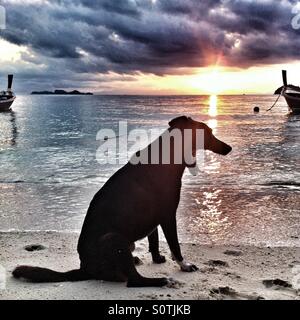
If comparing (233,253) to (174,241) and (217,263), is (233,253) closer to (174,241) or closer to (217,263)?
(217,263)

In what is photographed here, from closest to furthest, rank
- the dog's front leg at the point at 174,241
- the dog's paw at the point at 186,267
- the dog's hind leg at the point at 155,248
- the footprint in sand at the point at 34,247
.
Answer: the dog's front leg at the point at 174,241
the dog's paw at the point at 186,267
the dog's hind leg at the point at 155,248
the footprint in sand at the point at 34,247

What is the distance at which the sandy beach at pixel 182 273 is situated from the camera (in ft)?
14.1

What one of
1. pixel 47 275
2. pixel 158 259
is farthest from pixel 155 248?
pixel 47 275

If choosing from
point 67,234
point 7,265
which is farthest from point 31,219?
point 7,265

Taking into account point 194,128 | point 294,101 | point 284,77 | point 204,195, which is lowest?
point 204,195

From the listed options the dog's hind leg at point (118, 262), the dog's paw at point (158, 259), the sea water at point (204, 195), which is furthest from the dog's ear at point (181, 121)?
the sea water at point (204, 195)

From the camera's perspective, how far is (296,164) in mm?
14242

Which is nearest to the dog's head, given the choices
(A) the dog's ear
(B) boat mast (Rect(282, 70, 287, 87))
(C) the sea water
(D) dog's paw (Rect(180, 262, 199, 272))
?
(A) the dog's ear

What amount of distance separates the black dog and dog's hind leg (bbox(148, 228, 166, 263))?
372 millimetres

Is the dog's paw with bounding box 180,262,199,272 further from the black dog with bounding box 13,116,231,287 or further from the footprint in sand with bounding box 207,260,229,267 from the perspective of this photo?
the footprint in sand with bounding box 207,260,229,267

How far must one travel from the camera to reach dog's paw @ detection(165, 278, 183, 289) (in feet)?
15.0

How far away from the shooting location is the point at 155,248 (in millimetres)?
5422

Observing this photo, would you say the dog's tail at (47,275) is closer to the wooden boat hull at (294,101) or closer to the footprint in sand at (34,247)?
the footprint in sand at (34,247)

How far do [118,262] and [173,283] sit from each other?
654 mm
